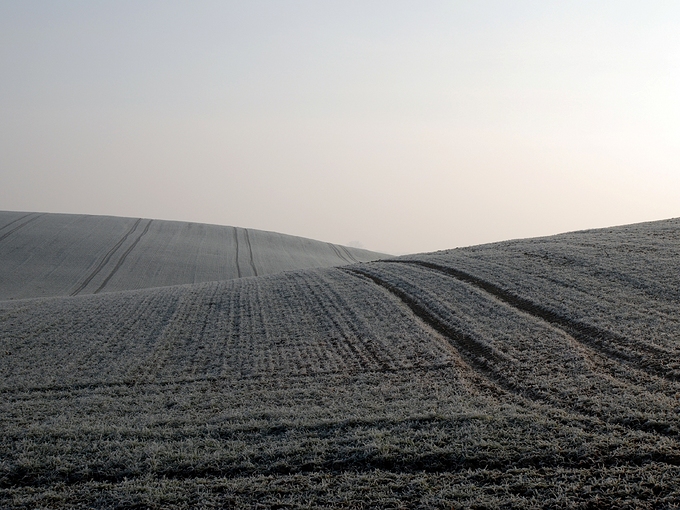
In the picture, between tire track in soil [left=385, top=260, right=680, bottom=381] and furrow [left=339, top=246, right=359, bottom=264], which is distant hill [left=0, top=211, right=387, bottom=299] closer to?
furrow [left=339, top=246, right=359, bottom=264]

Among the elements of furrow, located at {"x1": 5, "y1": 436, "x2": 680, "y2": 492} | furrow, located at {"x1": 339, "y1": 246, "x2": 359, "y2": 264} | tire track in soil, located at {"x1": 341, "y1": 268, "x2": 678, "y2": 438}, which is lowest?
furrow, located at {"x1": 5, "y1": 436, "x2": 680, "y2": 492}

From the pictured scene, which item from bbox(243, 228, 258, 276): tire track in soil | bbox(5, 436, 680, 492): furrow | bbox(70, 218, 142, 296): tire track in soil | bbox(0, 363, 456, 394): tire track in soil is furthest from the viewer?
bbox(243, 228, 258, 276): tire track in soil

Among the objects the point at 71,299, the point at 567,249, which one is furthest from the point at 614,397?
the point at 71,299

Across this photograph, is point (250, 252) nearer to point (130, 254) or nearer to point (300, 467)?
point (130, 254)

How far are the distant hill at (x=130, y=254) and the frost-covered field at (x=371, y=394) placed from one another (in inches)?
776

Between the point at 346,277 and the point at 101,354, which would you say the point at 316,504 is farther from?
the point at 346,277

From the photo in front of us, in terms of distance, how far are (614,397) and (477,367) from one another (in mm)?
3349

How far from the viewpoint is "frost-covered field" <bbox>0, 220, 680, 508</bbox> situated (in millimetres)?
6801

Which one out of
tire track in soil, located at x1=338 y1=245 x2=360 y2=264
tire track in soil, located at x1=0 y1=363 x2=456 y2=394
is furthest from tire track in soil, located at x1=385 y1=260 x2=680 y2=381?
tire track in soil, located at x1=338 y1=245 x2=360 y2=264

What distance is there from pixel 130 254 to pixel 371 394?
42.7 meters

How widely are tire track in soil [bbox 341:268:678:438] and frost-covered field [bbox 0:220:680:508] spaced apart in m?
0.05

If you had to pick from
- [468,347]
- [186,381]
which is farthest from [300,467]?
[468,347]

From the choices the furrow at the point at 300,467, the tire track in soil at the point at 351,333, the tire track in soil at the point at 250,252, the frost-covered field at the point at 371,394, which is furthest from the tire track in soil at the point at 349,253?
the furrow at the point at 300,467

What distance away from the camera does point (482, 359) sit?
12359 millimetres
